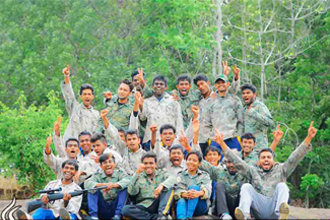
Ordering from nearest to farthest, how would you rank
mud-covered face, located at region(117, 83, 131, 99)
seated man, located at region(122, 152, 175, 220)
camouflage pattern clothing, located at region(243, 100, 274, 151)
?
1. seated man, located at region(122, 152, 175, 220)
2. camouflage pattern clothing, located at region(243, 100, 274, 151)
3. mud-covered face, located at region(117, 83, 131, 99)

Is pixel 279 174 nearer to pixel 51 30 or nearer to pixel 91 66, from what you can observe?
pixel 91 66

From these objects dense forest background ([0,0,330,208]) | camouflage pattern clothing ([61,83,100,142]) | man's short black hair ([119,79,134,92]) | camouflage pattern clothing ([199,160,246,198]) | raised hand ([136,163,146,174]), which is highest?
dense forest background ([0,0,330,208])

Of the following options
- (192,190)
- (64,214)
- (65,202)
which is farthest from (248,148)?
(64,214)

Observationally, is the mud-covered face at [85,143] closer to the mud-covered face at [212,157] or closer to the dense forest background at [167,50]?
the mud-covered face at [212,157]

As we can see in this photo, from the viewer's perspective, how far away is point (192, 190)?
7.71 metres

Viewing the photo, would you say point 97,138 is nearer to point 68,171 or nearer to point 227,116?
point 68,171

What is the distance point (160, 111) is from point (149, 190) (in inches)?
74.4

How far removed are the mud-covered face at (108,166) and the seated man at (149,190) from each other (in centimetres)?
37

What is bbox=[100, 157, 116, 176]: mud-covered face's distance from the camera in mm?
8086

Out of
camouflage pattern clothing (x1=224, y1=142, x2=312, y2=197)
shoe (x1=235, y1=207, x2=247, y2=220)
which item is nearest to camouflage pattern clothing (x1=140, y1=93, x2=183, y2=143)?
camouflage pattern clothing (x1=224, y1=142, x2=312, y2=197)

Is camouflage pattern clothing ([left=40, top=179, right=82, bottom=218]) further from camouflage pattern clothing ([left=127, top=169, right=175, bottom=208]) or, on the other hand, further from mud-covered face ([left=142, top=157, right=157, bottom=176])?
mud-covered face ([left=142, top=157, right=157, bottom=176])

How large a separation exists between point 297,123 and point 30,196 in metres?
9.95

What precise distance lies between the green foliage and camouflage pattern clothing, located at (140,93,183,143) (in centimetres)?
459

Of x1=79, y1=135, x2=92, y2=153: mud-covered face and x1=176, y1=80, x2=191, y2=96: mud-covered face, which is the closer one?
x1=79, y1=135, x2=92, y2=153: mud-covered face
